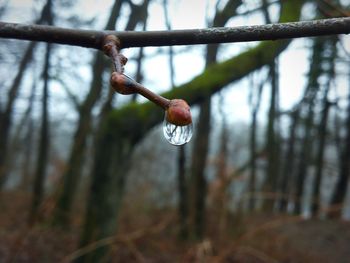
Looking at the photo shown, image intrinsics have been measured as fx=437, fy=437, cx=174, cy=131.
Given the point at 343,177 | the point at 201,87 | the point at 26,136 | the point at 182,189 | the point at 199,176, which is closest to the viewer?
the point at 201,87

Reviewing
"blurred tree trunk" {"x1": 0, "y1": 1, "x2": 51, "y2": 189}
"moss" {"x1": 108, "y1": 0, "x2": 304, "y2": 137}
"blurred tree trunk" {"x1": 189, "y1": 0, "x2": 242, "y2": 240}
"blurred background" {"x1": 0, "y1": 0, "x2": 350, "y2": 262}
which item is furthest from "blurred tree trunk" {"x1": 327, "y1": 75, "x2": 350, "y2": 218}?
"blurred tree trunk" {"x1": 0, "y1": 1, "x2": 51, "y2": 189}

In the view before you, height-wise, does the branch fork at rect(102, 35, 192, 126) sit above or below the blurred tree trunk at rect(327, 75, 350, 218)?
above

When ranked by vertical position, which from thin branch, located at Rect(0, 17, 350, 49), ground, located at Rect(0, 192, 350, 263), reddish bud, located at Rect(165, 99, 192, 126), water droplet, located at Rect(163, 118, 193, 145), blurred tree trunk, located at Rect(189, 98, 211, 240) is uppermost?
thin branch, located at Rect(0, 17, 350, 49)

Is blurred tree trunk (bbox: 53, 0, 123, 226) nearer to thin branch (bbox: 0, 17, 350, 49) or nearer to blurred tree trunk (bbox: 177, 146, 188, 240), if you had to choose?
blurred tree trunk (bbox: 177, 146, 188, 240)

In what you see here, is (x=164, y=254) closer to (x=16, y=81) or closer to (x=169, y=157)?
(x=16, y=81)

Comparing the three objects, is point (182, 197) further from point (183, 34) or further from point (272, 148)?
point (183, 34)

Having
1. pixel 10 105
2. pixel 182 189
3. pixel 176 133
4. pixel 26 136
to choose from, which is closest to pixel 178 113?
pixel 176 133

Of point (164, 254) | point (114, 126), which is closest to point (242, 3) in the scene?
point (114, 126)

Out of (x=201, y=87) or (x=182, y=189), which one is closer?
(x=201, y=87)
